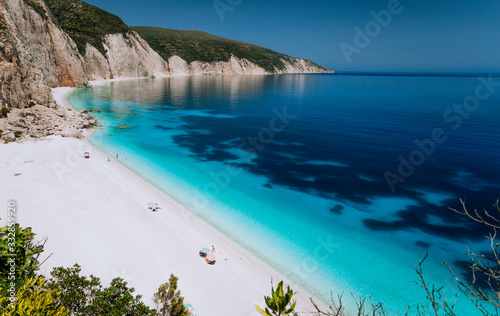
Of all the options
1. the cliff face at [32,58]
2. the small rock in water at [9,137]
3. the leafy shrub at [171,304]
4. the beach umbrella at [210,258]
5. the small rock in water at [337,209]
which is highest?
the cliff face at [32,58]

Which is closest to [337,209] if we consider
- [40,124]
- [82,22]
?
[40,124]

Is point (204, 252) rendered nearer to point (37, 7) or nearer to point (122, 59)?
point (37, 7)

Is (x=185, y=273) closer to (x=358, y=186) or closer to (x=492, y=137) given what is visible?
(x=358, y=186)

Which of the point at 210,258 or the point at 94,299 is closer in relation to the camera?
the point at 94,299

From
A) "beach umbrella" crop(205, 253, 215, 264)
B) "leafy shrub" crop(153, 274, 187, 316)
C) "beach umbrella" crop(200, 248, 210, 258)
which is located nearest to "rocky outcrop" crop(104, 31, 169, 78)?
"beach umbrella" crop(200, 248, 210, 258)

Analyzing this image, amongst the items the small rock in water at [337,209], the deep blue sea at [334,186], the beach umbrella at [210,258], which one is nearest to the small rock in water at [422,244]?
the deep blue sea at [334,186]

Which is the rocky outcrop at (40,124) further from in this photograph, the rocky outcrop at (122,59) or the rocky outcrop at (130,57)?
the rocky outcrop at (130,57)

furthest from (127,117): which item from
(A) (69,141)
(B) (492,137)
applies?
(B) (492,137)

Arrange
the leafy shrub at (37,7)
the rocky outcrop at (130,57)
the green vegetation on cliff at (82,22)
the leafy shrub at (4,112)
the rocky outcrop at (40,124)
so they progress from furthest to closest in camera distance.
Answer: the rocky outcrop at (130,57), the green vegetation on cliff at (82,22), the leafy shrub at (37,7), the leafy shrub at (4,112), the rocky outcrop at (40,124)
